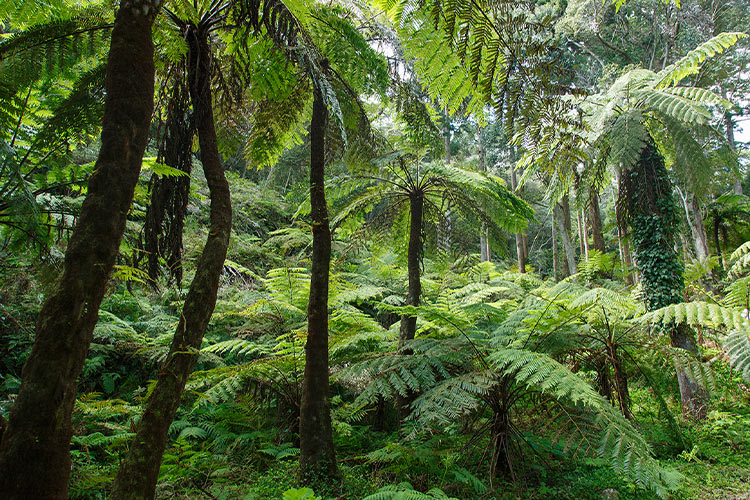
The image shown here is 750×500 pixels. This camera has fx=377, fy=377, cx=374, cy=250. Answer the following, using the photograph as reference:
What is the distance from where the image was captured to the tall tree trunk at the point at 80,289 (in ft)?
3.24

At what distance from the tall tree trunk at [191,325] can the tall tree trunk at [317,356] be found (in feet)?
2.93

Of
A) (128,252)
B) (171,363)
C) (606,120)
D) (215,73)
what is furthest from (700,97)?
(128,252)

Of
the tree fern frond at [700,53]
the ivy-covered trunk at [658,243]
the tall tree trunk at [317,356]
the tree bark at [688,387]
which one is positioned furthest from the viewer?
the ivy-covered trunk at [658,243]

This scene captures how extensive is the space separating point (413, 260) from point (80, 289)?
3.37 m

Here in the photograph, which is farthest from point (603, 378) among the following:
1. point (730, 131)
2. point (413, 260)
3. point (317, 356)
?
point (730, 131)

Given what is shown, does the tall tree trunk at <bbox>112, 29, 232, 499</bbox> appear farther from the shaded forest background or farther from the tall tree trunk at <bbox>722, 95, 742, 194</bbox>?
the tall tree trunk at <bbox>722, 95, 742, 194</bbox>

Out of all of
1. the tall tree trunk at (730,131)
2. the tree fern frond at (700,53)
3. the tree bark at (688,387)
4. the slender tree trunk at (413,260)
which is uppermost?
Result: the tall tree trunk at (730,131)

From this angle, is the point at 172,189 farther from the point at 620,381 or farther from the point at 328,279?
the point at 620,381

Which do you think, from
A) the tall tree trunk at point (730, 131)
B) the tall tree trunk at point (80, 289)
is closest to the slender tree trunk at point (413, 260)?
the tall tree trunk at point (80, 289)

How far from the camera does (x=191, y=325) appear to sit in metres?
1.79

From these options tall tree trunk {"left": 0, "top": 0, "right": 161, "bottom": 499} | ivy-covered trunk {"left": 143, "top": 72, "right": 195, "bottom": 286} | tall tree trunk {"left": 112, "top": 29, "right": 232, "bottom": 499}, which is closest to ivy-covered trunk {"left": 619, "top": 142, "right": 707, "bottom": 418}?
tall tree trunk {"left": 112, "top": 29, "right": 232, "bottom": 499}

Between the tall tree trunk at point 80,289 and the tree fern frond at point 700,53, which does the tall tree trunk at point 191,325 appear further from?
the tree fern frond at point 700,53

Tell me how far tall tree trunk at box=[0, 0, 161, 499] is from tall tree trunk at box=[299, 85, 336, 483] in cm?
166

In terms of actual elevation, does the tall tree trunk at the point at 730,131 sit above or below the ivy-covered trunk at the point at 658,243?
above
